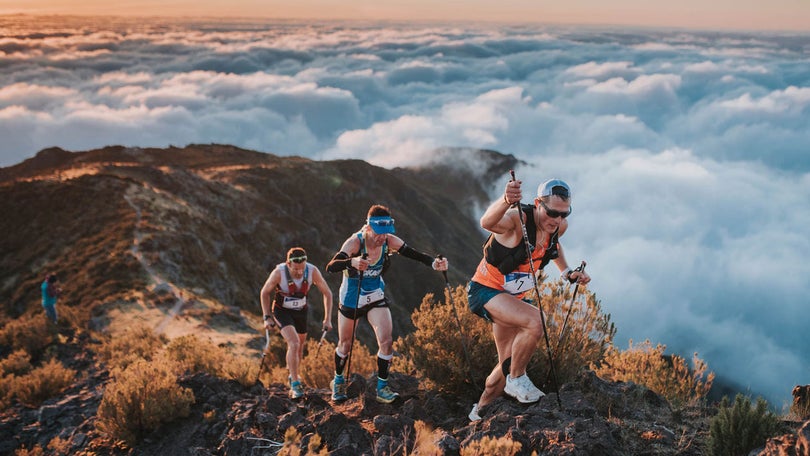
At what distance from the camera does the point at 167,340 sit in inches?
466

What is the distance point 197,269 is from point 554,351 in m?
23.3

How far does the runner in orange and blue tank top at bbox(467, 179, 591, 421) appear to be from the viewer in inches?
163

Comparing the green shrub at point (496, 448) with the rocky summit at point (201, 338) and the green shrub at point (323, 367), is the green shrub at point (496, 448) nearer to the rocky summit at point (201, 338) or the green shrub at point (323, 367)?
the rocky summit at point (201, 338)

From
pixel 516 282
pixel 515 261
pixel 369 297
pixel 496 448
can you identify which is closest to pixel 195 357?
pixel 369 297

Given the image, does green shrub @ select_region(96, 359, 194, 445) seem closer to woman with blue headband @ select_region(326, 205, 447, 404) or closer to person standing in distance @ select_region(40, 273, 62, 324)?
woman with blue headband @ select_region(326, 205, 447, 404)

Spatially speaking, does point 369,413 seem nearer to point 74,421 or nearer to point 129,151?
point 74,421

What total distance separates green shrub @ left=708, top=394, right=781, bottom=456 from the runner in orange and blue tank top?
55.4 inches

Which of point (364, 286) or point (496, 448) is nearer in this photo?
point (496, 448)

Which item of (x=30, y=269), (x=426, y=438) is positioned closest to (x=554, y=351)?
(x=426, y=438)

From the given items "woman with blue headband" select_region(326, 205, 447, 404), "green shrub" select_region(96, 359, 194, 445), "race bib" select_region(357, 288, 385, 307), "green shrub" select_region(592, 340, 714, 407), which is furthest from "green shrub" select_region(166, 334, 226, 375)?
"green shrub" select_region(592, 340, 714, 407)

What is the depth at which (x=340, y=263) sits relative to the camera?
5609 mm

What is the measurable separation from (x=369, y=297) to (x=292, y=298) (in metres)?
1.28

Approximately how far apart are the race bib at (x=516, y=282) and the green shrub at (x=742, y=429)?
1734 millimetres

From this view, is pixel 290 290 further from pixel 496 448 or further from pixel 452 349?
pixel 496 448
